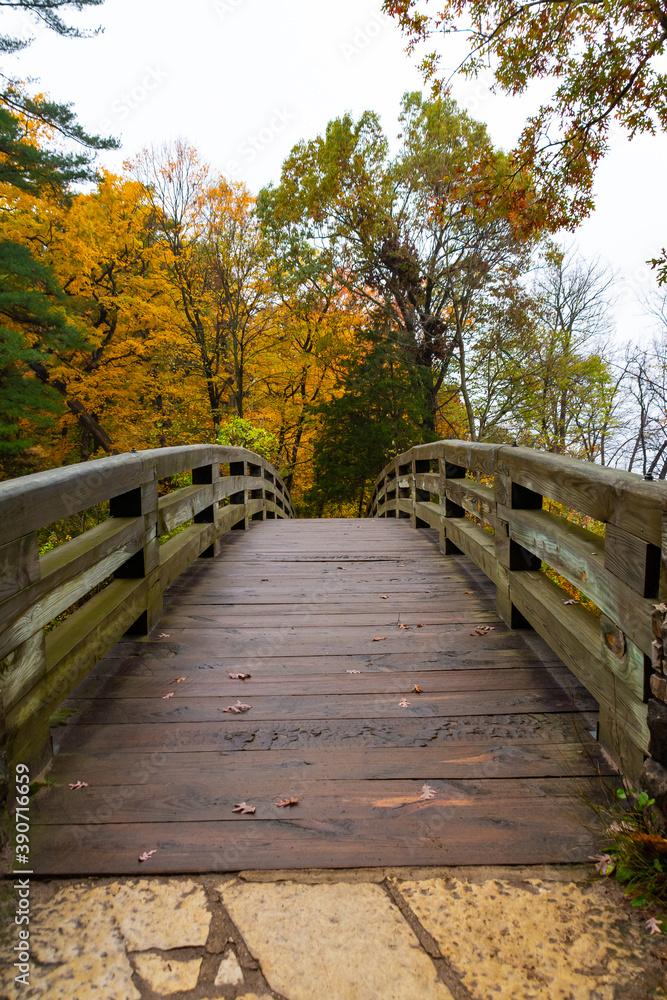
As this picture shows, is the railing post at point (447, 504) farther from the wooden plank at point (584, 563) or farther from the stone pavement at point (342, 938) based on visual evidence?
the stone pavement at point (342, 938)

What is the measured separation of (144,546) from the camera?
10.1ft

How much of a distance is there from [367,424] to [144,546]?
1356 centimetres

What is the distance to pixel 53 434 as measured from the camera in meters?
17.6

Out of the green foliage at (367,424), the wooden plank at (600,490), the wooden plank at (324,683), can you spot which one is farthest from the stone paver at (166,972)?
the green foliage at (367,424)

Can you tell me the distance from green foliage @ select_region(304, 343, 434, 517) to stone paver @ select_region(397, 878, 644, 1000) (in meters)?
14.6

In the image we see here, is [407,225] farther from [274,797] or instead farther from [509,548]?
[274,797]

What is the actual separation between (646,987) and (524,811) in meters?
0.56

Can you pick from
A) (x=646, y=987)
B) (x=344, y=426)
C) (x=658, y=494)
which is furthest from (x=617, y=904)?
(x=344, y=426)

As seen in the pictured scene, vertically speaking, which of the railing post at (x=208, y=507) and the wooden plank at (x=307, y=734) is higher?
the railing post at (x=208, y=507)

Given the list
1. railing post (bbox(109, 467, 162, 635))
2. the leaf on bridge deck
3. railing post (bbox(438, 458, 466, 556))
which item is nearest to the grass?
the leaf on bridge deck

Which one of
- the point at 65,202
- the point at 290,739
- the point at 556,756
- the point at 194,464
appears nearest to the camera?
the point at 556,756

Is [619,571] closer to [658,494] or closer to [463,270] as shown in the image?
[658,494]

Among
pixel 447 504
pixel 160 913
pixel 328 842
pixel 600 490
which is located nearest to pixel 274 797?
pixel 328 842

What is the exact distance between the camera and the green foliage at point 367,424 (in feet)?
51.4
